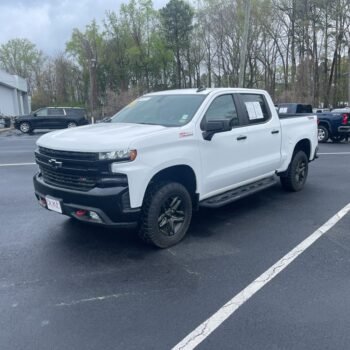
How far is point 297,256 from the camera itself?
439cm

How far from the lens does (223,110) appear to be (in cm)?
548

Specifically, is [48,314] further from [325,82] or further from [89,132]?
[325,82]

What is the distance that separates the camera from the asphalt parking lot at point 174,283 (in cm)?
297

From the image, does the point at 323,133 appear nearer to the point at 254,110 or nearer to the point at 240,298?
the point at 254,110

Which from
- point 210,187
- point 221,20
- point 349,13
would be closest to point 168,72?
point 221,20

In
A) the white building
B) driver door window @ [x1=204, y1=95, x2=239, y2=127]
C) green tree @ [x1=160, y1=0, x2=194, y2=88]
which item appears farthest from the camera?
green tree @ [x1=160, y1=0, x2=194, y2=88]

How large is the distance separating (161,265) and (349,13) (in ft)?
119

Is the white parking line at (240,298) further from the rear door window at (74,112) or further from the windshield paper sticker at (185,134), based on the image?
the rear door window at (74,112)

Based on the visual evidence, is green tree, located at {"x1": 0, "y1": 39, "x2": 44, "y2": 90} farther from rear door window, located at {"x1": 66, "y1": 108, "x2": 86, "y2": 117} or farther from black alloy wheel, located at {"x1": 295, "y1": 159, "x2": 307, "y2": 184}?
black alloy wheel, located at {"x1": 295, "y1": 159, "x2": 307, "y2": 184}

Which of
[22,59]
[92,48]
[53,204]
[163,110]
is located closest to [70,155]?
[53,204]

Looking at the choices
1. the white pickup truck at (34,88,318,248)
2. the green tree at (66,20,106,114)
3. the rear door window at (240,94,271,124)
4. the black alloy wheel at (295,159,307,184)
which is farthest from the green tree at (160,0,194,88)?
the white pickup truck at (34,88,318,248)

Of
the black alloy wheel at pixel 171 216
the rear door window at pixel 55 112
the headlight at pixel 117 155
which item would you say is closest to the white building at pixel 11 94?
the rear door window at pixel 55 112

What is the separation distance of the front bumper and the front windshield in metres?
1.37

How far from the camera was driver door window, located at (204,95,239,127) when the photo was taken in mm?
5212
